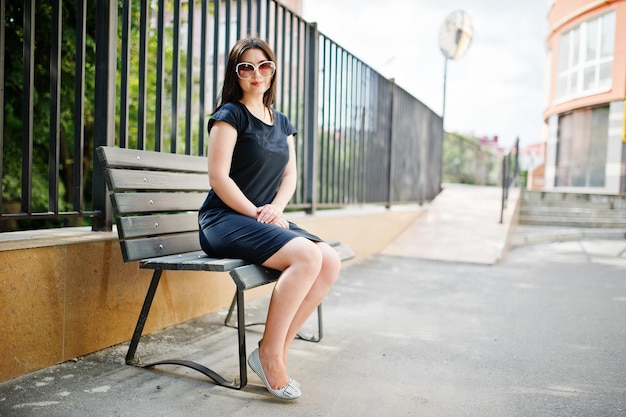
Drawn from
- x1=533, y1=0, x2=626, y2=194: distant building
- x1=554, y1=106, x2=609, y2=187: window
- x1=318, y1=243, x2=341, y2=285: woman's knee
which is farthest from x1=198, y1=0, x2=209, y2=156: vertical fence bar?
x1=554, y1=106, x2=609, y2=187: window

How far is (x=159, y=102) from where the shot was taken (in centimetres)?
323

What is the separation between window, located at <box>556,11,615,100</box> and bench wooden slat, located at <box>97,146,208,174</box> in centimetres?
1728

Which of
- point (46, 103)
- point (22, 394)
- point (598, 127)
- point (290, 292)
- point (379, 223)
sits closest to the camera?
point (22, 394)

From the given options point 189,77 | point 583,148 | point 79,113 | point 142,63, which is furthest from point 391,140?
point 583,148

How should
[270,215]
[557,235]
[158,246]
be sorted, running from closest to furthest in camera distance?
1. [270,215]
2. [158,246]
3. [557,235]

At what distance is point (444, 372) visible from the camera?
2621mm

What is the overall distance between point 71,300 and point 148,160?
77 cm

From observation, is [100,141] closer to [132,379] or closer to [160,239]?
[160,239]

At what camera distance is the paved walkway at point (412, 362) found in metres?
2.15

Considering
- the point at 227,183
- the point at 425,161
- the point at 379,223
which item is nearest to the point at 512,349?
the point at 227,183

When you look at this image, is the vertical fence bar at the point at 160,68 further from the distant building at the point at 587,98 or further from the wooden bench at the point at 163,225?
the distant building at the point at 587,98

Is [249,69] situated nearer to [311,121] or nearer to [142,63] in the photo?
[142,63]

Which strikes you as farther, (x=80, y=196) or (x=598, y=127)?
(x=598, y=127)

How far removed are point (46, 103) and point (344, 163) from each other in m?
3.40
